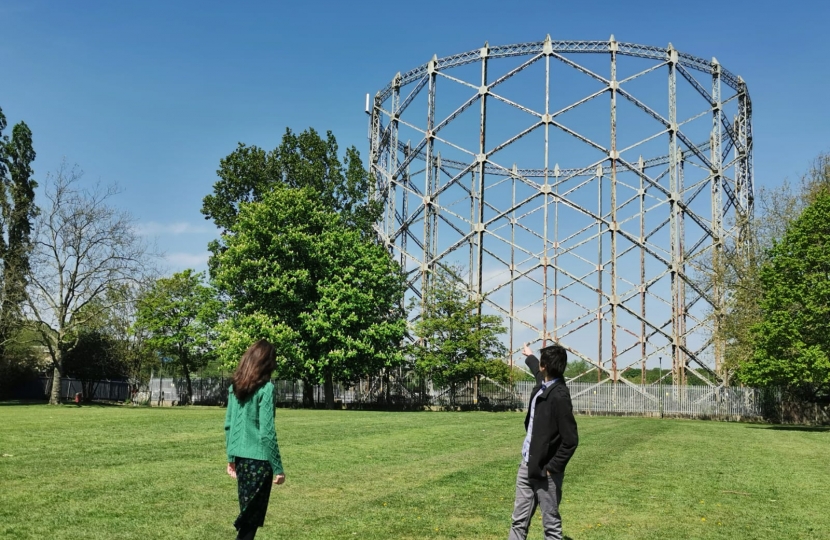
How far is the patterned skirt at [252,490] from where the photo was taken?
5.47 m

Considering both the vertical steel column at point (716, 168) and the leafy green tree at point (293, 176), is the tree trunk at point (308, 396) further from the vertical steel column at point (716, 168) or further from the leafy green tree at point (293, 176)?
the vertical steel column at point (716, 168)

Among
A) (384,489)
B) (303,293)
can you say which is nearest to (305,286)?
(303,293)

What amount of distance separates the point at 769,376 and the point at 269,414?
2923 cm

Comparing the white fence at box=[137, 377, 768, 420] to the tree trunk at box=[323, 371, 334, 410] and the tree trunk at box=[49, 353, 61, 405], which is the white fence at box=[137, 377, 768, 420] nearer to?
the tree trunk at box=[323, 371, 334, 410]

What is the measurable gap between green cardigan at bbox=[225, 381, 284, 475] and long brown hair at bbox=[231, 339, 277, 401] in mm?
54

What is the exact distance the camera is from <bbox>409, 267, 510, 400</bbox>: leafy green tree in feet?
145

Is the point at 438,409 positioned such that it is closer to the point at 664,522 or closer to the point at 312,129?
the point at 312,129

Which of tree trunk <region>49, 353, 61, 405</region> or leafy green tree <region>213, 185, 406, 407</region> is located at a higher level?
leafy green tree <region>213, 185, 406, 407</region>

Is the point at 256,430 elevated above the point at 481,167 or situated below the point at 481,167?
below

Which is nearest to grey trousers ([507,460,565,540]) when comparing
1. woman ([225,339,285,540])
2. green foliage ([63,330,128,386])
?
woman ([225,339,285,540])

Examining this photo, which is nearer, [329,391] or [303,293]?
[303,293]

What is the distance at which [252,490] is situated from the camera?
18.0ft

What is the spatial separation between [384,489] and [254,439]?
554 centimetres

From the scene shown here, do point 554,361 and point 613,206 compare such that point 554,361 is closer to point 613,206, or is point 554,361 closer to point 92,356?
point 613,206
